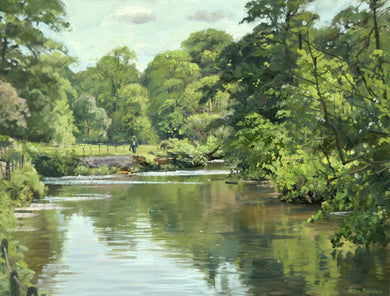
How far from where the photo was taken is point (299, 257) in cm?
1647

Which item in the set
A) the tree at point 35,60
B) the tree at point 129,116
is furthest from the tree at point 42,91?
the tree at point 129,116

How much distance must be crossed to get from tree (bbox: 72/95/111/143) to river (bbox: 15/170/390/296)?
42877 millimetres

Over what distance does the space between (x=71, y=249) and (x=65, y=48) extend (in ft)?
72.7

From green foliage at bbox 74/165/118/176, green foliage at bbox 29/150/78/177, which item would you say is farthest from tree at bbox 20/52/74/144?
green foliage at bbox 74/165/118/176

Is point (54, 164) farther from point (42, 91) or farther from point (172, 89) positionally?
point (172, 89)

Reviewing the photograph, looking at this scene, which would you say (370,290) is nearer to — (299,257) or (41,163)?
(299,257)

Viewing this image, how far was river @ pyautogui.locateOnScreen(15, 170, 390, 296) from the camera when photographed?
13445 mm

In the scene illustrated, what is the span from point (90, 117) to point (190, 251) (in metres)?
58.6

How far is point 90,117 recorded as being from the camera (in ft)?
246

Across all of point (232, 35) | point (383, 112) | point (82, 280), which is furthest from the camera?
point (232, 35)

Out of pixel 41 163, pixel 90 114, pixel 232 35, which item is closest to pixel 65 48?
pixel 41 163

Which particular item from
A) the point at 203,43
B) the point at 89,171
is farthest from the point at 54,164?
the point at 203,43

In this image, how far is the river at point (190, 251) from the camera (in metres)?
13.4
